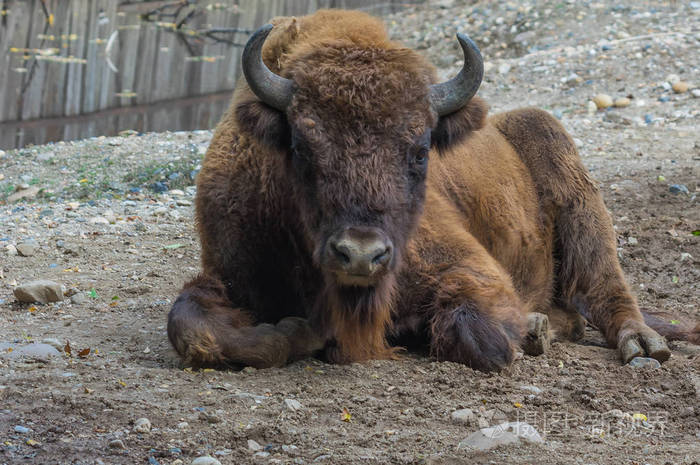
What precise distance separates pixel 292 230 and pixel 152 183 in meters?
4.70

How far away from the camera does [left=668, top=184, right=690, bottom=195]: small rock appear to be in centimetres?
876

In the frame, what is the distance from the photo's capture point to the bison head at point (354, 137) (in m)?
4.35

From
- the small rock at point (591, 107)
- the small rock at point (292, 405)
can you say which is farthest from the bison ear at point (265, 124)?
the small rock at point (591, 107)

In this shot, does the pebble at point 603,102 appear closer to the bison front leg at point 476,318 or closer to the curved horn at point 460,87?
the bison front leg at point 476,318

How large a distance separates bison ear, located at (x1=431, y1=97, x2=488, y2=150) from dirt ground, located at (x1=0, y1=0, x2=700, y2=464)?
1279mm

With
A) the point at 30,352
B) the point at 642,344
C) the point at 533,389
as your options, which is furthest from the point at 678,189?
the point at 30,352

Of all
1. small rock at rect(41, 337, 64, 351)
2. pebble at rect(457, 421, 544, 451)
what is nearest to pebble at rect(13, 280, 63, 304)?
small rock at rect(41, 337, 64, 351)

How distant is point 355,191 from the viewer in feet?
14.3

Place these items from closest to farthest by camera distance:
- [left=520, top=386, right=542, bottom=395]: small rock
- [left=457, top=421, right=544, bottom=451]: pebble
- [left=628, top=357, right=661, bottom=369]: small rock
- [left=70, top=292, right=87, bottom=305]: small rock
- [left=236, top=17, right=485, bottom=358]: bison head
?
[left=457, top=421, right=544, bottom=451]: pebble
[left=236, top=17, right=485, bottom=358]: bison head
[left=520, top=386, right=542, bottom=395]: small rock
[left=628, top=357, right=661, bottom=369]: small rock
[left=70, top=292, right=87, bottom=305]: small rock

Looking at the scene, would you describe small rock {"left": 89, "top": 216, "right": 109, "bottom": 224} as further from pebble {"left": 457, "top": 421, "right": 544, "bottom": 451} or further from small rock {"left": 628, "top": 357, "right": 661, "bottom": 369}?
pebble {"left": 457, "top": 421, "right": 544, "bottom": 451}

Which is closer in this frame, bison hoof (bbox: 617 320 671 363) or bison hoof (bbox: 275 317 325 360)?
bison hoof (bbox: 275 317 325 360)

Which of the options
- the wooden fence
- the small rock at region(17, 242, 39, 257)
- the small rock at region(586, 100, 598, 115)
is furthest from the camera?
the wooden fence

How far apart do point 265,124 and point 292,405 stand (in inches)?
61.3

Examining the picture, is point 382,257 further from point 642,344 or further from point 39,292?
point 39,292
